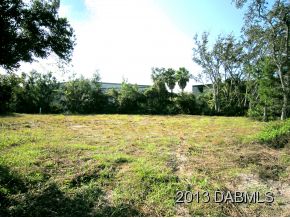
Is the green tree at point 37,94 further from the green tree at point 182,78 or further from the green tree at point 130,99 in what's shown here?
the green tree at point 182,78

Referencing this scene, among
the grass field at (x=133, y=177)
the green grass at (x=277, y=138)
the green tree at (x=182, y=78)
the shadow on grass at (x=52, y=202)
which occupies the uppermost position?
the green tree at (x=182, y=78)

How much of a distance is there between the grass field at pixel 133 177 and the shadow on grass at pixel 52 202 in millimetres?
12

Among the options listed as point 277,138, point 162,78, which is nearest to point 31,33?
point 277,138

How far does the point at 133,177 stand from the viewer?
4770 millimetres

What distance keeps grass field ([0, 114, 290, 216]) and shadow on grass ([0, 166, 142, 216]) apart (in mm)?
12

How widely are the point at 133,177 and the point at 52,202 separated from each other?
1.43 m

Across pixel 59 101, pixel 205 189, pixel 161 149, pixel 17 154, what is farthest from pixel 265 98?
pixel 59 101

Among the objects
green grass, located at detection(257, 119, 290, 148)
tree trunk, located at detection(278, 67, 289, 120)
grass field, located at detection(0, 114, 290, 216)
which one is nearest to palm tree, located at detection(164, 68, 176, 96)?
tree trunk, located at detection(278, 67, 289, 120)

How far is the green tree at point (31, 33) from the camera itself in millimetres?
5547

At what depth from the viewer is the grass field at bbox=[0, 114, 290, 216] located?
3.72 meters

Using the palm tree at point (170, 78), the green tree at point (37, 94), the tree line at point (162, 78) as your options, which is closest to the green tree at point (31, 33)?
the tree line at point (162, 78)

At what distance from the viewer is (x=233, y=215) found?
11.6 feet

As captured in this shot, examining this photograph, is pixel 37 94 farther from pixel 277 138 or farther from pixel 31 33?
pixel 277 138

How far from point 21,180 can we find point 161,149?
11.5 feet
